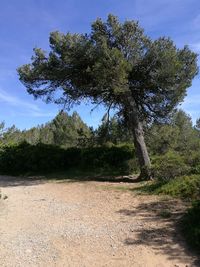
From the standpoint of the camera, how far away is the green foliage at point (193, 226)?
6.30 m

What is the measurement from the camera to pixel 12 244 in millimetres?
6547

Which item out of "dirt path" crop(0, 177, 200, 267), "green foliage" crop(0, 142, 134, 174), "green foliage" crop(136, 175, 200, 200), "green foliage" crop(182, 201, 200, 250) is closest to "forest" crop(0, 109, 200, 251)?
"green foliage" crop(0, 142, 134, 174)

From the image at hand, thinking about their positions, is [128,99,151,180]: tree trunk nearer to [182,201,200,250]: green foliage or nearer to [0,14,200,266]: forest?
[0,14,200,266]: forest

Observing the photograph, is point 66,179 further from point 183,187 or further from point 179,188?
point 183,187

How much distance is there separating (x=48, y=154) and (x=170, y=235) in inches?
485

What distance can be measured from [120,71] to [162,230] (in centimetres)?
714

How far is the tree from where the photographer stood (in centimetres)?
1361

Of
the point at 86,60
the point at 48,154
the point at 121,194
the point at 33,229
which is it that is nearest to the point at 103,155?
the point at 48,154

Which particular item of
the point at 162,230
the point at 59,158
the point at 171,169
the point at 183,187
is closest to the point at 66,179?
the point at 59,158

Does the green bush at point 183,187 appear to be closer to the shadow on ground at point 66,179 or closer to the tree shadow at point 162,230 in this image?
the tree shadow at point 162,230

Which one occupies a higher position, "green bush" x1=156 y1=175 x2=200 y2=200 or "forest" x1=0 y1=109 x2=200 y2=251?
"forest" x1=0 y1=109 x2=200 y2=251

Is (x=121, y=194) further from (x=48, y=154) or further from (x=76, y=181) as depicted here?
(x=48, y=154)

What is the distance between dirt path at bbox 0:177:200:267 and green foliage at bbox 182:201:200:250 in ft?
0.61

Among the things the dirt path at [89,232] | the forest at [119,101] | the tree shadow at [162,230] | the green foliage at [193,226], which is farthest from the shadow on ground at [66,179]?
the green foliage at [193,226]
